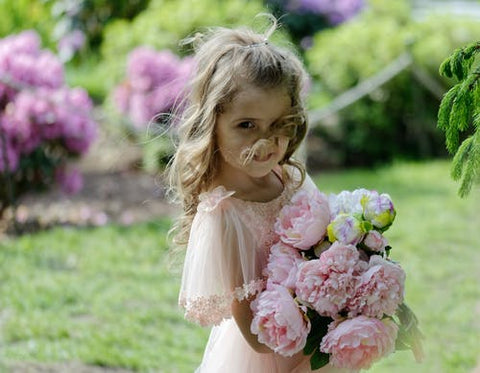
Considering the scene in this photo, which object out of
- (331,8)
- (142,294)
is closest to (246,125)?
(142,294)

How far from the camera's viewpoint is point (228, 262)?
237cm

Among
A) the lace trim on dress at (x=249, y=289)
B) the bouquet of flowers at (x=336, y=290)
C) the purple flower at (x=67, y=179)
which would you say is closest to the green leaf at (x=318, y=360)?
the bouquet of flowers at (x=336, y=290)

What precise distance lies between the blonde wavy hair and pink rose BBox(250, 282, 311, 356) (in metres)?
0.38

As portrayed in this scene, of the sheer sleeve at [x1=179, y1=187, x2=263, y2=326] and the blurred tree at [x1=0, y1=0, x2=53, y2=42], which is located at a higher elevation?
the blurred tree at [x1=0, y1=0, x2=53, y2=42]

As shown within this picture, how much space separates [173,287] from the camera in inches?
206

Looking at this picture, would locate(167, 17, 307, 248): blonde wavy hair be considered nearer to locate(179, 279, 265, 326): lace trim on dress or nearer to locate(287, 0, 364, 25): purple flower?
locate(179, 279, 265, 326): lace trim on dress

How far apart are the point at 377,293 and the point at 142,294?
310cm

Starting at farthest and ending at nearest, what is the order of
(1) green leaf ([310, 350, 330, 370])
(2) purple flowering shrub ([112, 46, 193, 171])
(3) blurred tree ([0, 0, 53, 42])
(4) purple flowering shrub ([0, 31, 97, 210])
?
1. (3) blurred tree ([0, 0, 53, 42])
2. (2) purple flowering shrub ([112, 46, 193, 171])
3. (4) purple flowering shrub ([0, 31, 97, 210])
4. (1) green leaf ([310, 350, 330, 370])

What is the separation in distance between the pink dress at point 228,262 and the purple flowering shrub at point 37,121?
13.2 ft

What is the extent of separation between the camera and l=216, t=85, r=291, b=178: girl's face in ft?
7.66

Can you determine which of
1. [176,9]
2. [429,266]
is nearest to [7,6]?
[176,9]

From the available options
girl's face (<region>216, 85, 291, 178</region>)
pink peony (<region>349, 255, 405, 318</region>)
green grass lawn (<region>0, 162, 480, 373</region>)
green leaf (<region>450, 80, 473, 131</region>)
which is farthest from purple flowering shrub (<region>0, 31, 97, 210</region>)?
green leaf (<region>450, 80, 473, 131</region>)

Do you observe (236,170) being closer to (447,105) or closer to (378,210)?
(378,210)

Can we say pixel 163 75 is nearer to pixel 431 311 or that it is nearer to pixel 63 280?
pixel 63 280
